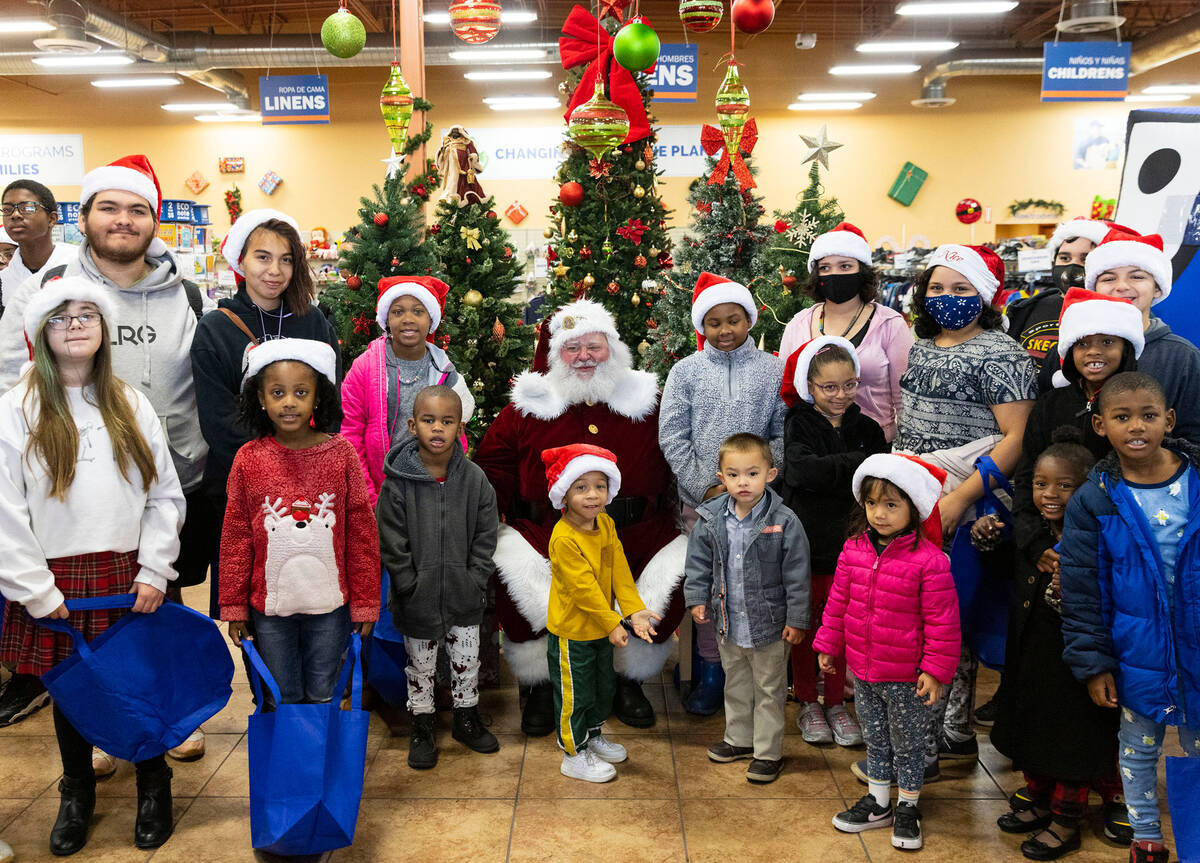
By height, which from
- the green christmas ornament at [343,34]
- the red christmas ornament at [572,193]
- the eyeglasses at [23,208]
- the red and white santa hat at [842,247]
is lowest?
the red and white santa hat at [842,247]

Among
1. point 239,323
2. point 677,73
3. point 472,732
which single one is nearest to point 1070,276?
point 472,732

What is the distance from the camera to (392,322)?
3535 millimetres

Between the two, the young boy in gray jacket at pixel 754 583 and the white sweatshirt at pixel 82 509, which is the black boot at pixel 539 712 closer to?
the young boy in gray jacket at pixel 754 583

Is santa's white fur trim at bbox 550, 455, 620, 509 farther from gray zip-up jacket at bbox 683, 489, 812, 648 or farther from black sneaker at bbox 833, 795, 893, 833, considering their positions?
black sneaker at bbox 833, 795, 893, 833

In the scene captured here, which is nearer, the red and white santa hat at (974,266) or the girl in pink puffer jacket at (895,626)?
the girl in pink puffer jacket at (895,626)

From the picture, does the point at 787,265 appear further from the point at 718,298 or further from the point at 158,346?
the point at 158,346

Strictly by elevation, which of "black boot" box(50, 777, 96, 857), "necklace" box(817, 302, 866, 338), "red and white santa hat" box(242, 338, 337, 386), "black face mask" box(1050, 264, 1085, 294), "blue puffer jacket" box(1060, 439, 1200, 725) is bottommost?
"black boot" box(50, 777, 96, 857)

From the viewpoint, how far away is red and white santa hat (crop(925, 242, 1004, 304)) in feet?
10.4

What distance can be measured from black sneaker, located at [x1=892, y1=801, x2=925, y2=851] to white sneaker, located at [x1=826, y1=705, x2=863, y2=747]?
0.61m

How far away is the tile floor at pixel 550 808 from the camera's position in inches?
111

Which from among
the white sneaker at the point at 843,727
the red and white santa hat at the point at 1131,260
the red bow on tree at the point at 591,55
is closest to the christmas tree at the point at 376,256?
the red bow on tree at the point at 591,55

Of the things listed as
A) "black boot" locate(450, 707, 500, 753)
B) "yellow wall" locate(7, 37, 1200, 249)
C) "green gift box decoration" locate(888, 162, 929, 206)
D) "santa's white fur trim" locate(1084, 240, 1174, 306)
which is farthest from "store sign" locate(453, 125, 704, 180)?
"santa's white fur trim" locate(1084, 240, 1174, 306)

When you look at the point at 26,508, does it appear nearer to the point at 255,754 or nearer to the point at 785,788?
the point at 255,754

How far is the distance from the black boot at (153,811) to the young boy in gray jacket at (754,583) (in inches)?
70.4
